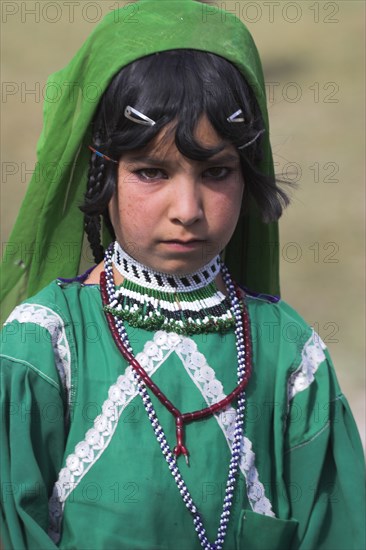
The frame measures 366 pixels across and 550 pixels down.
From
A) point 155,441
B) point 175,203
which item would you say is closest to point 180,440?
point 155,441

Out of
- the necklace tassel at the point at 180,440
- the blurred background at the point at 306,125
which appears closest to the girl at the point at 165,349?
the necklace tassel at the point at 180,440

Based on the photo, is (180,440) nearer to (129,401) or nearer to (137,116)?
(129,401)

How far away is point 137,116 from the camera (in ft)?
7.04

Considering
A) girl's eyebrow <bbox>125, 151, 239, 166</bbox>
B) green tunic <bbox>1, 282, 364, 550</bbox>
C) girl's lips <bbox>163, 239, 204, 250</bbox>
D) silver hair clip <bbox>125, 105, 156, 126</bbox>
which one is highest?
silver hair clip <bbox>125, 105, 156, 126</bbox>

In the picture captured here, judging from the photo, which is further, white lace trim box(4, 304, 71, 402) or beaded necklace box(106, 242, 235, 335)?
beaded necklace box(106, 242, 235, 335)

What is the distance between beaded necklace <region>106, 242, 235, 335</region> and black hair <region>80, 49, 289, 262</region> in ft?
0.59

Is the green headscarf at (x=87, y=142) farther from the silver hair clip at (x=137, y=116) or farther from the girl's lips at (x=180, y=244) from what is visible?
the girl's lips at (x=180, y=244)

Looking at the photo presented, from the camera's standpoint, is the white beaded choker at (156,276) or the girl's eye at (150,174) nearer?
the girl's eye at (150,174)

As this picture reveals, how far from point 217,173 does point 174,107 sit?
0.62 feet

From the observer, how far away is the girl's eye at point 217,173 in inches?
86.6

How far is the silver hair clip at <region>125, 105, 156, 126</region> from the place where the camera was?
6.99 feet

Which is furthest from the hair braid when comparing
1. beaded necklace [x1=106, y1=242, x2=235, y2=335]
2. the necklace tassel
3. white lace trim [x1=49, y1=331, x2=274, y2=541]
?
the necklace tassel

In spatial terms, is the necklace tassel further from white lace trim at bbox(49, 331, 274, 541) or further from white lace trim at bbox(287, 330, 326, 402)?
white lace trim at bbox(287, 330, 326, 402)

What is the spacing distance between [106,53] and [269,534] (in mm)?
1125
